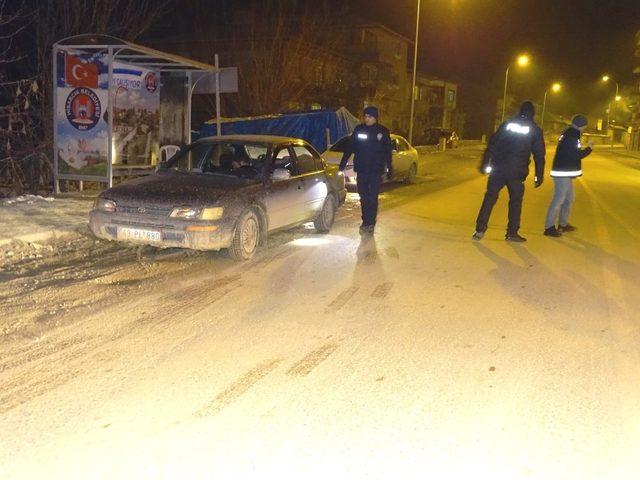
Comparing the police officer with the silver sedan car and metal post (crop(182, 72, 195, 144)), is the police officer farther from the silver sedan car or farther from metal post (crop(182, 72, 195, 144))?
metal post (crop(182, 72, 195, 144))

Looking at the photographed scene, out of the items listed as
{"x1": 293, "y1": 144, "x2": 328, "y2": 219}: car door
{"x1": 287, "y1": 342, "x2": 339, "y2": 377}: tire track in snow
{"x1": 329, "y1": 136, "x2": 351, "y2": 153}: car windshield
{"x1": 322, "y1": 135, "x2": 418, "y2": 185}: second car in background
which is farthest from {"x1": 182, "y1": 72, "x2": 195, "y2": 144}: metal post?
{"x1": 287, "y1": 342, "x2": 339, "y2": 377}: tire track in snow

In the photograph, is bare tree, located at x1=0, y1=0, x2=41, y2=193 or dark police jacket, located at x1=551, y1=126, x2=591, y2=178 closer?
dark police jacket, located at x1=551, y1=126, x2=591, y2=178

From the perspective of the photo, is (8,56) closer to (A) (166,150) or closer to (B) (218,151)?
(A) (166,150)

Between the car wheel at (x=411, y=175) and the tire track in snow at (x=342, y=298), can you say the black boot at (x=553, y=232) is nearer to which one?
the tire track in snow at (x=342, y=298)

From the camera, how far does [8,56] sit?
51.3 feet

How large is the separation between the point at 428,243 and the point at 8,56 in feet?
40.6

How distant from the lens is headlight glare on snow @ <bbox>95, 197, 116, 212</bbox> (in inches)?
288

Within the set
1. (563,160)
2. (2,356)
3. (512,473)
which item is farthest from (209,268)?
(563,160)

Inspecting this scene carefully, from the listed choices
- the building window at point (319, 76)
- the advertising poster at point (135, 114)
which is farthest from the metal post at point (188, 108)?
the building window at point (319, 76)

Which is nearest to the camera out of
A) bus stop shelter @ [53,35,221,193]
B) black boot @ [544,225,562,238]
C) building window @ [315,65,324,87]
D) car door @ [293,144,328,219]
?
car door @ [293,144,328,219]

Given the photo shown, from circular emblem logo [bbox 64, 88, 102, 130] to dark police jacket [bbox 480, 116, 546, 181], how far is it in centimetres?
724

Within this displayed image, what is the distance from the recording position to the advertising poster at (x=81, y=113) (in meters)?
11.6

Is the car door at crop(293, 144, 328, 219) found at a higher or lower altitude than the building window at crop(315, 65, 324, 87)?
lower

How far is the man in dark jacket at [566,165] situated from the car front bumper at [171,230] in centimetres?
510
